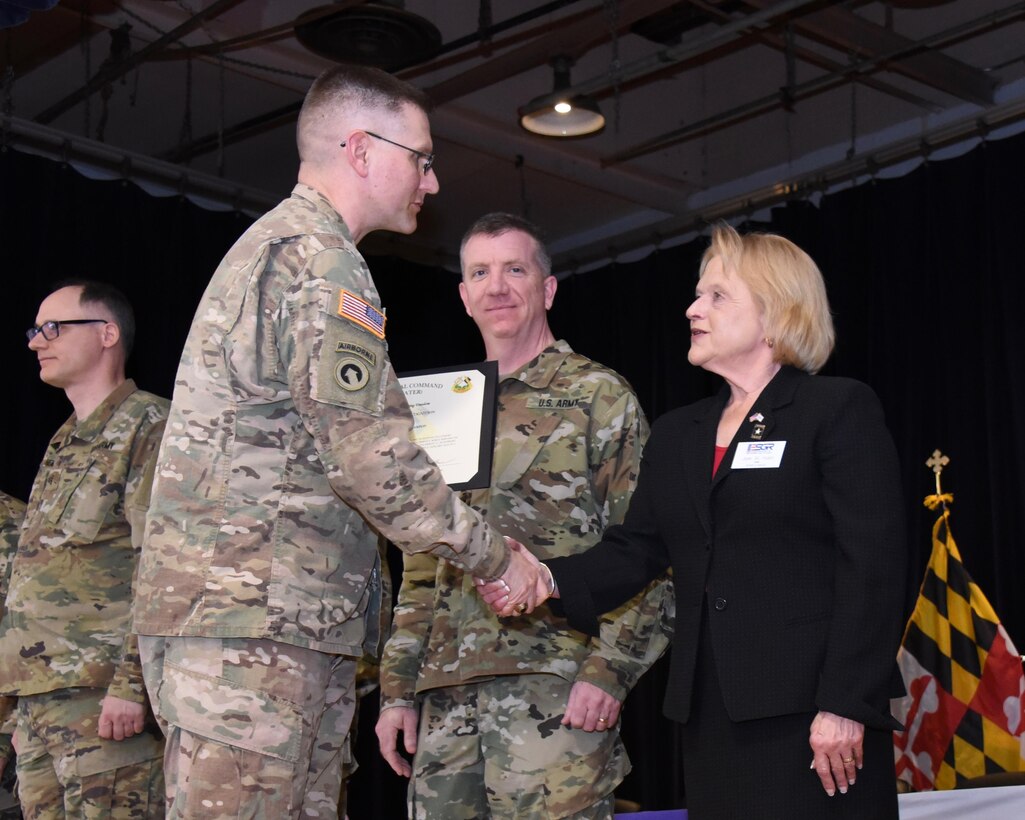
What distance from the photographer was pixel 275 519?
2.15 m

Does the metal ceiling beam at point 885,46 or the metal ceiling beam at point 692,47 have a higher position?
the metal ceiling beam at point 885,46

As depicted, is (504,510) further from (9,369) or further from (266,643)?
(9,369)

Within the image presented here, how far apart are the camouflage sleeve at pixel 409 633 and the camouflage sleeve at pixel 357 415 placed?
83 centimetres

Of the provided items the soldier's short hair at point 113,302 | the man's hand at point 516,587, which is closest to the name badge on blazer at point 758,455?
the man's hand at point 516,587

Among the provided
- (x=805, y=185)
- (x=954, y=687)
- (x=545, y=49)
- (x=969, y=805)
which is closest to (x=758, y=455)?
(x=969, y=805)

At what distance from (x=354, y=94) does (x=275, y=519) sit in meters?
0.89

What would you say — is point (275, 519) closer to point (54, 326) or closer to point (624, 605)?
point (624, 605)

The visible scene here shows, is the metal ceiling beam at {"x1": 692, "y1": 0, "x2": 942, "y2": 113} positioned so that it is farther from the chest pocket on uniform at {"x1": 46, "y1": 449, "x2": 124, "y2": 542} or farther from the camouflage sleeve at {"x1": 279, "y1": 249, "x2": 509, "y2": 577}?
the camouflage sleeve at {"x1": 279, "y1": 249, "x2": 509, "y2": 577}

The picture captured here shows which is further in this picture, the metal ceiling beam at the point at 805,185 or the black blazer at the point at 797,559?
the metal ceiling beam at the point at 805,185

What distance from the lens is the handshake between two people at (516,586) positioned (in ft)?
8.10

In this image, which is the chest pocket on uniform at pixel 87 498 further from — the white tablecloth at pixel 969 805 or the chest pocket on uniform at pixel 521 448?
the white tablecloth at pixel 969 805

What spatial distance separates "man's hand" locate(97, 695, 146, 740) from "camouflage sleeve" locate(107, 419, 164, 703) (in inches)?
0.6

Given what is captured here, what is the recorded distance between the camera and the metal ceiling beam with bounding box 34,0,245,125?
5660mm

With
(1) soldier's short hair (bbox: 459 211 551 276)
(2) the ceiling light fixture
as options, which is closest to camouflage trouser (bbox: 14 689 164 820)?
(1) soldier's short hair (bbox: 459 211 551 276)
